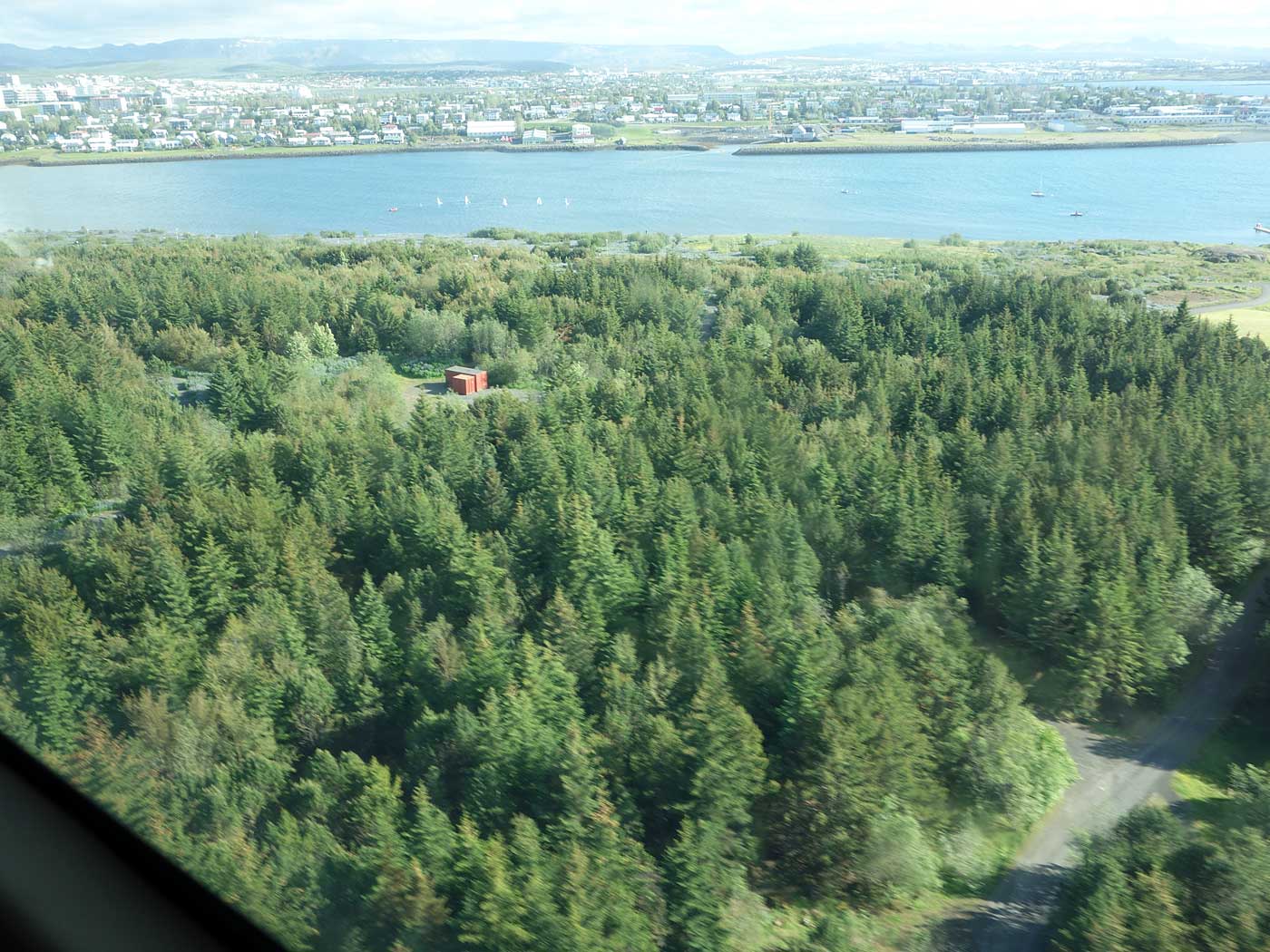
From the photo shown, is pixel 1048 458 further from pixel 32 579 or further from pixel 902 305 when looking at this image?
pixel 32 579

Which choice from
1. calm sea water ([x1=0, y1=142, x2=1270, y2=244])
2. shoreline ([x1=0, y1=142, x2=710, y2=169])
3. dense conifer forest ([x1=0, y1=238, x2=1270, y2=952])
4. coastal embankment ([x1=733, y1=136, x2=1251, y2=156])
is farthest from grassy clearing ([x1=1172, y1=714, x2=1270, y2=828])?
coastal embankment ([x1=733, y1=136, x2=1251, y2=156])

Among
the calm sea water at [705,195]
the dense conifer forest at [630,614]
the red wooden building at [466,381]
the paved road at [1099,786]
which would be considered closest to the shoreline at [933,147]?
the calm sea water at [705,195]

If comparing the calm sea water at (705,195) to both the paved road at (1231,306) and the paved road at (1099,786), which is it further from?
the paved road at (1099,786)

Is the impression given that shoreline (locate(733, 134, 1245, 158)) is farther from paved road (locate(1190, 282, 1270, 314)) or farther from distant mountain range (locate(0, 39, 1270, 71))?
paved road (locate(1190, 282, 1270, 314))

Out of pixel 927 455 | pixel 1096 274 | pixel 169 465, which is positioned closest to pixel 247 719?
pixel 169 465

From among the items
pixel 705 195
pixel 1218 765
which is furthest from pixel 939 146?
pixel 1218 765

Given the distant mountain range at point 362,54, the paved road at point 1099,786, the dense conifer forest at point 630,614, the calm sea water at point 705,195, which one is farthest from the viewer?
the calm sea water at point 705,195

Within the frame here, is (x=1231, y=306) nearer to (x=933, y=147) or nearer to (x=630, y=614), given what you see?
(x=630, y=614)

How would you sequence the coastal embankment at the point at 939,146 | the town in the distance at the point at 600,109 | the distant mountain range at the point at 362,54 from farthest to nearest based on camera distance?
the coastal embankment at the point at 939,146
the town in the distance at the point at 600,109
the distant mountain range at the point at 362,54
